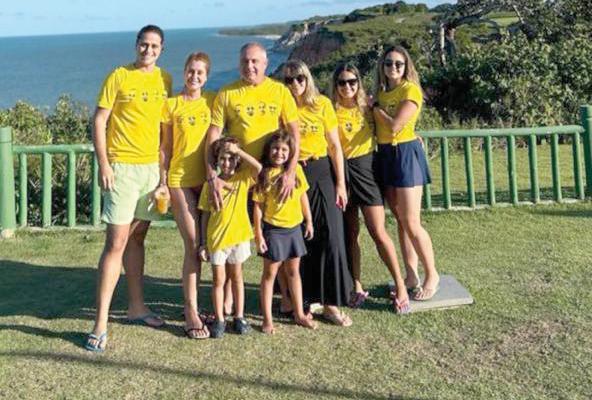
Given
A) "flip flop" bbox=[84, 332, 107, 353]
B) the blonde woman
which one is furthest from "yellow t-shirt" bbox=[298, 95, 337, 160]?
"flip flop" bbox=[84, 332, 107, 353]

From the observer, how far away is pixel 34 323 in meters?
4.64

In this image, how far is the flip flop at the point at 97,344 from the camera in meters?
4.13

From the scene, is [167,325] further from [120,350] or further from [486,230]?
[486,230]

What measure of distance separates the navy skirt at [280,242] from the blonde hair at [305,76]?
81 centimetres

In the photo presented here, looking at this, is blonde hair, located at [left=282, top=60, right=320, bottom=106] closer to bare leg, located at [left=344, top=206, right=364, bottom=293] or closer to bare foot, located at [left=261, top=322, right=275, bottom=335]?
bare leg, located at [left=344, top=206, right=364, bottom=293]

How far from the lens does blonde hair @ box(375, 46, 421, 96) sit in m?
4.56

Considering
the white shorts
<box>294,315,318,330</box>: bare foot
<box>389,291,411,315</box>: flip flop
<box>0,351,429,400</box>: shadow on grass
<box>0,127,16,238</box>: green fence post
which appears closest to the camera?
<box>0,351,429,400</box>: shadow on grass

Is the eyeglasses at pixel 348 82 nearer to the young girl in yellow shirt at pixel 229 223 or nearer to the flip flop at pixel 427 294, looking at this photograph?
the young girl in yellow shirt at pixel 229 223

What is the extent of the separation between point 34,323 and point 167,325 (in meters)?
0.91

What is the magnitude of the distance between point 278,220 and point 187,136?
761 millimetres

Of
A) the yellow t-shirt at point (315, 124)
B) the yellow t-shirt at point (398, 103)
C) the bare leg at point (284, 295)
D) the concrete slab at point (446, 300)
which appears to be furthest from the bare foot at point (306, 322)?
the yellow t-shirt at point (398, 103)

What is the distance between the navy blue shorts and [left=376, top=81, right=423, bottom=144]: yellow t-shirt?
0.04 m

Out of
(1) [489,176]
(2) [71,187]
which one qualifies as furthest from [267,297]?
(1) [489,176]

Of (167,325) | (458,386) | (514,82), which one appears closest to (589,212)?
(458,386)
